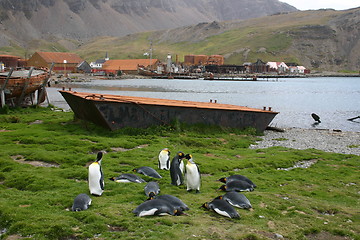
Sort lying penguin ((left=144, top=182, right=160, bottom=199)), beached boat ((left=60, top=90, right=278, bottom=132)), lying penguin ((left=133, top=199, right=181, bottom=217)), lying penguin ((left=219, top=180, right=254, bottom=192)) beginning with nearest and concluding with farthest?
1. lying penguin ((left=133, top=199, right=181, bottom=217))
2. lying penguin ((left=144, top=182, right=160, bottom=199))
3. lying penguin ((left=219, top=180, right=254, bottom=192))
4. beached boat ((left=60, top=90, right=278, bottom=132))

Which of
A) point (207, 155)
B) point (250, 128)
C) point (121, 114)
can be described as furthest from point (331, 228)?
point (250, 128)

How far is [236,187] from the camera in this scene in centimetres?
1100

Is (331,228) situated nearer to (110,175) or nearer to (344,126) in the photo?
(110,175)

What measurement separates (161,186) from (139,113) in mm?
10085

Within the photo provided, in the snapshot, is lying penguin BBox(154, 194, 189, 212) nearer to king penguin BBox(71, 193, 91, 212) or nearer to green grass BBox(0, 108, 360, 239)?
green grass BBox(0, 108, 360, 239)

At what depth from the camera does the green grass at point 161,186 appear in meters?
7.69

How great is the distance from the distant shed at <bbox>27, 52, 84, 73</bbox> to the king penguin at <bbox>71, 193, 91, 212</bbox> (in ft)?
464

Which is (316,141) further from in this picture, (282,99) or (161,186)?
(282,99)

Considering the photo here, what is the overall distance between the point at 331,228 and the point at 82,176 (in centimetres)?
699

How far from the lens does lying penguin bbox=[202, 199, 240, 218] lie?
872 cm

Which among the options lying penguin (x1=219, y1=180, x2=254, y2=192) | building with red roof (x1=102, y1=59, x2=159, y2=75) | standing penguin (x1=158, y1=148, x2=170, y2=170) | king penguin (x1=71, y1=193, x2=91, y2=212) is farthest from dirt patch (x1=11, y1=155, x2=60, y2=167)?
building with red roof (x1=102, y1=59, x2=159, y2=75)

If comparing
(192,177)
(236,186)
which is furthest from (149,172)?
(236,186)

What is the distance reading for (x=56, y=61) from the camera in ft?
504

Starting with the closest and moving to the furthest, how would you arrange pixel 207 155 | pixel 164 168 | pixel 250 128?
pixel 164 168, pixel 207 155, pixel 250 128
